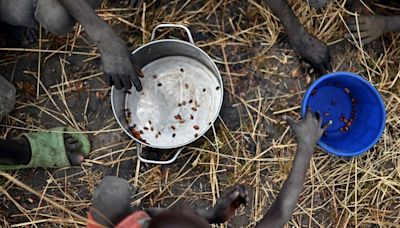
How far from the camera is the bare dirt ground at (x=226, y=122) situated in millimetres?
2732

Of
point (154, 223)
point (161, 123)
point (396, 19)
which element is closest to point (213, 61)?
point (161, 123)

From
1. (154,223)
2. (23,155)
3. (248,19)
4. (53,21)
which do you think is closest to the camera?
(154,223)

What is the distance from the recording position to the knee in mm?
2377

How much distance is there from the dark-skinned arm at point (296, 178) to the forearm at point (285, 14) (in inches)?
18.6

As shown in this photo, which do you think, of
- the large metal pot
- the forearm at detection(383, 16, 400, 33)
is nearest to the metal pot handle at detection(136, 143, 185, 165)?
the large metal pot

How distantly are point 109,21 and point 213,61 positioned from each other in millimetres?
503

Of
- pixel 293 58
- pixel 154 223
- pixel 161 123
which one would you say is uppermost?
pixel 154 223

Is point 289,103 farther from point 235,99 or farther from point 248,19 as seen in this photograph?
point 248,19

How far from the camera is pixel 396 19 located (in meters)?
2.69

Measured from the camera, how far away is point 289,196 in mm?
2209

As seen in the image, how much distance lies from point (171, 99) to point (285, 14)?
1.98 feet

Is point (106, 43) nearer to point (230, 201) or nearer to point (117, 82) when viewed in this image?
point (117, 82)

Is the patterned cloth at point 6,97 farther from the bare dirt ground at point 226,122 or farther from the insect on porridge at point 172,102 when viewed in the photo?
the insect on porridge at point 172,102

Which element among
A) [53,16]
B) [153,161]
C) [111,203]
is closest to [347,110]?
[153,161]
